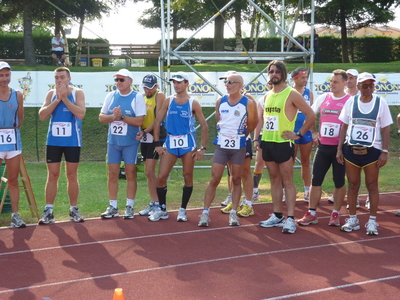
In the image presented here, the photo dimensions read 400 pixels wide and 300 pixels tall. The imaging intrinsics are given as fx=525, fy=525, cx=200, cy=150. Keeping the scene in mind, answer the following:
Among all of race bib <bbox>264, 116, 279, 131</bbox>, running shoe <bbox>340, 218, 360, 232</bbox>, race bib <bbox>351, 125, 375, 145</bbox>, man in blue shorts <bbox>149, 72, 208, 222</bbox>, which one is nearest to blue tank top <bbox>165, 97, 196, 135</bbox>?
man in blue shorts <bbox>149, 72, 208, 222</bbox>

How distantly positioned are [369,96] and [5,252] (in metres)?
4.72

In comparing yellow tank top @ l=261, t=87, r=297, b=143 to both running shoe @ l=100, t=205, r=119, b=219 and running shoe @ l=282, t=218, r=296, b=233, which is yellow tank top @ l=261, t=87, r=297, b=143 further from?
running shoe @ l=100, t=205, r=119, b=219

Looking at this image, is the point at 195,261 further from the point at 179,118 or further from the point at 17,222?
the point at 17,222

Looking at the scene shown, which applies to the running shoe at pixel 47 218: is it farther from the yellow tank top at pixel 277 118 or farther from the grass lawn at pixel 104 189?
the yellow tank top at pixel 277 118

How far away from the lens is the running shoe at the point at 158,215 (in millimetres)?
7488

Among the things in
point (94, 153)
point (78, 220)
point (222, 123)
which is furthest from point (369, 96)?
point (94, 153)

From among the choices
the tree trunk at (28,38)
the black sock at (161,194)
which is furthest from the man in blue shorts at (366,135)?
the tree trunk at (28,38)

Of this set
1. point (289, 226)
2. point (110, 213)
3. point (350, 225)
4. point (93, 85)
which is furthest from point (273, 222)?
point (93, 85)

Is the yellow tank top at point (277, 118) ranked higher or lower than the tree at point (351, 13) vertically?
lower

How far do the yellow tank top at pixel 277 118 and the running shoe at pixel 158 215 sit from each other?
1.92 meters

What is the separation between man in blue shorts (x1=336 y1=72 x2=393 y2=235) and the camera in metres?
6.48

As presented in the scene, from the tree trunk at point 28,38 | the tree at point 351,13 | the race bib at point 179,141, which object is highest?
the tree at point 351,13

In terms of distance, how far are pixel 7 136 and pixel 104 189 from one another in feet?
12.1

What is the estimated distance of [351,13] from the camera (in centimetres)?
2842
